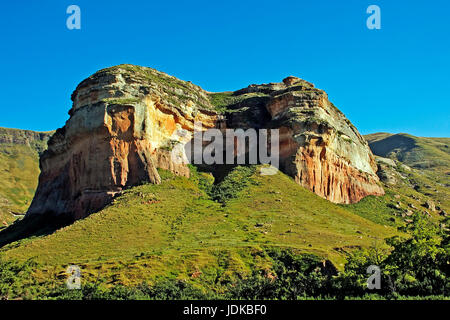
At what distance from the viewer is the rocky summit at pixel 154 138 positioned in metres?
78.6

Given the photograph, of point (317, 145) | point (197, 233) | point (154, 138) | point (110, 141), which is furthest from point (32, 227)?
point (317, 145)

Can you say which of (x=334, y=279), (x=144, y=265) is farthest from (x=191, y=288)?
(x=334, y=279)

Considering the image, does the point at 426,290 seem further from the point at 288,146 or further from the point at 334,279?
the point at 288,146

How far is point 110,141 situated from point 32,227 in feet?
84.0

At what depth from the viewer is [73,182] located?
85062 millimetres

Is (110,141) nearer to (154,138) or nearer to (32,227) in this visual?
(154,138)

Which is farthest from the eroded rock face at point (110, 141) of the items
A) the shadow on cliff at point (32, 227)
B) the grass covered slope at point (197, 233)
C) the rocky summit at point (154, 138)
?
the grass covered slope at point (197, 233)

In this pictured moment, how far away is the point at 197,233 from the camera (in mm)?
62750

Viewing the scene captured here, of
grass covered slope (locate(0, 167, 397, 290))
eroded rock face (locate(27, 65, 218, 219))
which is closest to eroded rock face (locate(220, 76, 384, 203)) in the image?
grass covered slope (locate(0, 167, 397, 290))

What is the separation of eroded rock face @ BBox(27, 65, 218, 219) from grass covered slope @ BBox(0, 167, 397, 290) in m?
5.19

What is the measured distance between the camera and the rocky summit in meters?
Answer: 78.6

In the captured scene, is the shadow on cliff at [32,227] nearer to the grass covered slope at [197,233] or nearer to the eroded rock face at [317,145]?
the grass covered slope at [197,233]

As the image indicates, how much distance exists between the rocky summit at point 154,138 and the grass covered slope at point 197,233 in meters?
6.04

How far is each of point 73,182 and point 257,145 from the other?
127 feet
